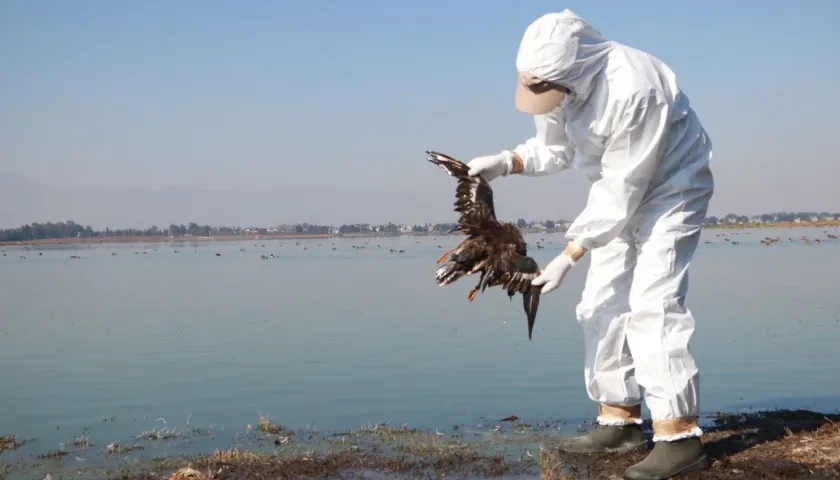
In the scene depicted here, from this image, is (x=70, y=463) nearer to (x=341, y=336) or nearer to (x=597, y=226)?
(x=597, y=226)

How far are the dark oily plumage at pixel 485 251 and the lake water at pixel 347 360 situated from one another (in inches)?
122

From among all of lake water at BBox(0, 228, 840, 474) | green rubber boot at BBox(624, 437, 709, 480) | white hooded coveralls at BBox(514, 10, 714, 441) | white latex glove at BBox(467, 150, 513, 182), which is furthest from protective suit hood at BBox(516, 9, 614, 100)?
lake water at BBox(0, 228, 840, 474)

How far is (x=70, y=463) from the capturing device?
748cm

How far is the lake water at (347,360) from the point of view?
383 inches

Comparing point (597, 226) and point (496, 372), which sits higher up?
point (597, 226)

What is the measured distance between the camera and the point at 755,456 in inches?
238

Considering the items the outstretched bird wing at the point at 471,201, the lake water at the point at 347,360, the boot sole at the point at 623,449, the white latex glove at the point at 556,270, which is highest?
the outstretched bird wing at the point at 471,201

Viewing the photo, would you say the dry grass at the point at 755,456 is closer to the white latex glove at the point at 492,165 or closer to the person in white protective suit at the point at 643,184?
the person in white protective suit at the point at 643,184

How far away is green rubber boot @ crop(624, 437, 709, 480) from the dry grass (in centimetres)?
9

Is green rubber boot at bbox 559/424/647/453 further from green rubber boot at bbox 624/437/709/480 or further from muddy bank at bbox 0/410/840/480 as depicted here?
green rubber boot at bbox 624/437/709/480

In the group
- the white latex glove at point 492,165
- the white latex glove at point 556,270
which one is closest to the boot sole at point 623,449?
the white latex glove at point 556,270

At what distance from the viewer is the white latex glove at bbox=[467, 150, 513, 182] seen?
641 cm

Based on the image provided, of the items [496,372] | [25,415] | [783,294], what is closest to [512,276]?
[496,372]

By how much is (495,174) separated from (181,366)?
8.40m
